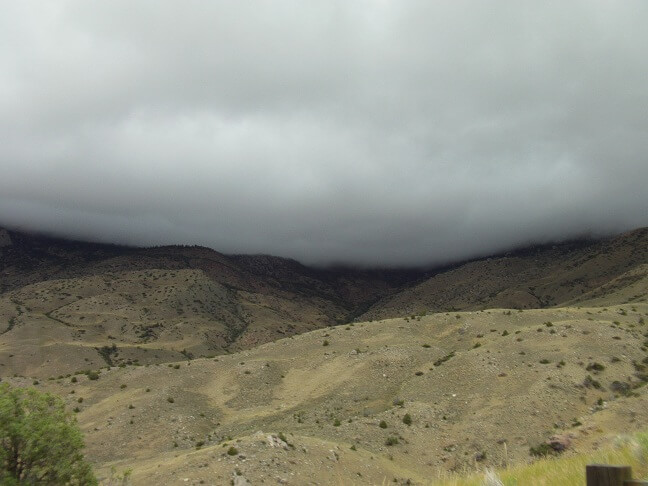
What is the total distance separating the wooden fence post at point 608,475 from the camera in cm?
420

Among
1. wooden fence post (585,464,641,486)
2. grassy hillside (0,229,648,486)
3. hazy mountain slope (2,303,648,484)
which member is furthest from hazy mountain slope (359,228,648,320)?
wooden fence post (585,464,641,486)

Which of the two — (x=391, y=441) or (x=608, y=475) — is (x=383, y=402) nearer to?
(x=391, y=441)

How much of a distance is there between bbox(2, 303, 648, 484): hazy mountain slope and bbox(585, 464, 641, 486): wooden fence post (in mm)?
25692

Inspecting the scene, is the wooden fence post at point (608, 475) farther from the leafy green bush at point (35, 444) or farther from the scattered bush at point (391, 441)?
the scattered bush at point (391, 441)

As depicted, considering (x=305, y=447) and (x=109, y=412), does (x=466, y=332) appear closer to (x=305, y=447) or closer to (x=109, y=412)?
(x=305, y=447)

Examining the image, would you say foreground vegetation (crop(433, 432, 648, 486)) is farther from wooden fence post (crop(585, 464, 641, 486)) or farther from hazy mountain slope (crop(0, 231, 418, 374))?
hazy mountain slope (crop(0, 231, 418, 374))

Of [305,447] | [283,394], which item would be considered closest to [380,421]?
[305,447]

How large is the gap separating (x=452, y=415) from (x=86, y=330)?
5245 inches

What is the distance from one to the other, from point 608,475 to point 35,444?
19468 mm

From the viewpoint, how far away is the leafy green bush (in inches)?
661

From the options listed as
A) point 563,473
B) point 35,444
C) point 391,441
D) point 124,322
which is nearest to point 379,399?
point 391,441

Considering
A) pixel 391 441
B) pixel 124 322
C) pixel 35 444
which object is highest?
pixel 35 444

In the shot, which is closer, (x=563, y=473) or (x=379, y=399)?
(x=563, y=473)

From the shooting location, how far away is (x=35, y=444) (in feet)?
56.2
